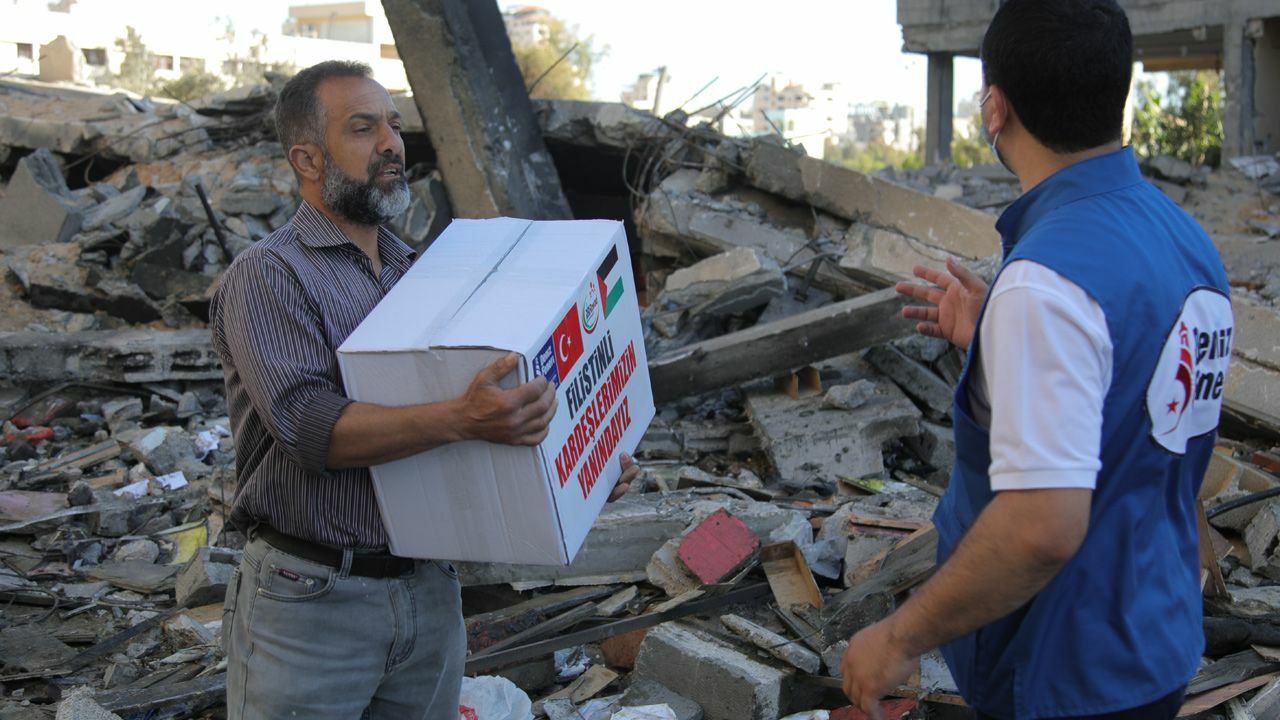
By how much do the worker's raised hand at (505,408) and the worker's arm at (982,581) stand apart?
670 millimetres

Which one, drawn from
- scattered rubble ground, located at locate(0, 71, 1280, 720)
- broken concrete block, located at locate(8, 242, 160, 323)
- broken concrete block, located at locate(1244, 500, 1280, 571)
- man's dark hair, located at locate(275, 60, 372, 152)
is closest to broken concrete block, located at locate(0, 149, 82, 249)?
scattered rubble ground, located at locate(0, 71, 1280, 720)

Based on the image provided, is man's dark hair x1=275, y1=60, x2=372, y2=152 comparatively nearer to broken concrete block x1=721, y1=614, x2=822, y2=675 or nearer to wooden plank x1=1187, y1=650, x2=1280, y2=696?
broken concrete block x1=721, y1=614, x2=822, y2=675

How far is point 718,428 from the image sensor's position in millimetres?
6320

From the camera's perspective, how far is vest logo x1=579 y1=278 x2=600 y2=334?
214cm

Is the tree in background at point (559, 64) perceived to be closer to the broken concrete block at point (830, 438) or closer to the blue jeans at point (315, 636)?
the broken concrete block at point (830, 438)

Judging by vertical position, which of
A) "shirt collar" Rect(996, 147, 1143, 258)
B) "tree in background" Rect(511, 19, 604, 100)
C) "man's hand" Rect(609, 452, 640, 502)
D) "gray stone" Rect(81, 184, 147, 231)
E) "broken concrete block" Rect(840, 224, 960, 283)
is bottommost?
"tree in background" Rect(511, 19, 604, 100)

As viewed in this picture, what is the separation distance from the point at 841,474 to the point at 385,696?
Result: 3.87 meters

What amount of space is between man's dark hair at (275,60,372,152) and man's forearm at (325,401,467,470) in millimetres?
665

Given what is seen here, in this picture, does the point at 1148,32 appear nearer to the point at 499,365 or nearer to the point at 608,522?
the point at 608,522

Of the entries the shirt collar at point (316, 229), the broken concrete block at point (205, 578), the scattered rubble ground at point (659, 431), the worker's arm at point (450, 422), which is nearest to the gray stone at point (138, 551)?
the scattered rubble ground at point (659, 431)

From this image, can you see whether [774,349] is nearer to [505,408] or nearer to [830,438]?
[830,438]

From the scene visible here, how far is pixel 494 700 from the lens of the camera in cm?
333

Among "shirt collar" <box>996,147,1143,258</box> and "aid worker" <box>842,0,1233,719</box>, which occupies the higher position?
"shirt collar" <box>996,147,1143,258</box>

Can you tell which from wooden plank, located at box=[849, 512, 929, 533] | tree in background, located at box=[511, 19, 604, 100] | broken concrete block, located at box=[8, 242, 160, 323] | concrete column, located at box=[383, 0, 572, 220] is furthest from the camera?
tree in background, located at box=[511, 19, 604, 100]
